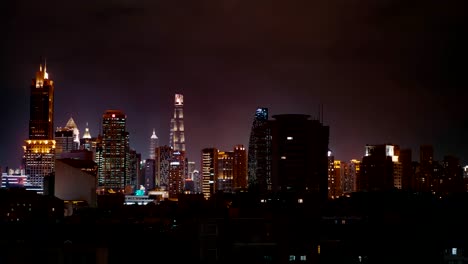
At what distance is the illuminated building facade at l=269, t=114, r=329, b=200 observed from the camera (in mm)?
78188

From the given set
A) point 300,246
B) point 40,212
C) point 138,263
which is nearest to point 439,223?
point 300,246

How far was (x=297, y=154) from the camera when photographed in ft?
265

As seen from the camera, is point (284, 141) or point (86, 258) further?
point (284, 141)

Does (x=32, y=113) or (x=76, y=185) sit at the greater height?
(x=32, y=113)

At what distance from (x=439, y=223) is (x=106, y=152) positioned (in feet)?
333

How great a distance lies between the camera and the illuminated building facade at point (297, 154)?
78188 mm

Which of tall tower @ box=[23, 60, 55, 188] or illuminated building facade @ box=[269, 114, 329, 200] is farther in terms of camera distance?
tall tower @ box=[23, 60, 55, 188]

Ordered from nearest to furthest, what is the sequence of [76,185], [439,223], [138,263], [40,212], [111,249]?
[138,263] → [111,249] → [439,223] → [40,212] → [76,185]

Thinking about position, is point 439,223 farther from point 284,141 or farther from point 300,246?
point 284,141

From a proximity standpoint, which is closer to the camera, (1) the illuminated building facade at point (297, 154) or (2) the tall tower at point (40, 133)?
(1) the illuminated building facade at point (297, 154)

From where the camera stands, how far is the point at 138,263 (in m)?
20.4

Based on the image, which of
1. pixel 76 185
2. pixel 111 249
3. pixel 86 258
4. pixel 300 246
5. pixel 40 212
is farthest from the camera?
pixel 76 185

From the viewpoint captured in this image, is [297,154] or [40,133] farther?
[40,133]

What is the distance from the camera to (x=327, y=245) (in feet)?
68.0
